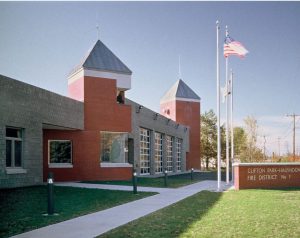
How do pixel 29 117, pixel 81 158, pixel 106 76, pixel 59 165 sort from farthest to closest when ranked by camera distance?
pixel 106 76
pixel 81 158
pixel 59 165
pixel 29 117

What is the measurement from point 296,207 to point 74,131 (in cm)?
1634

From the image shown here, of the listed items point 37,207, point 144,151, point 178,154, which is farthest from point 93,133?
point 178,154

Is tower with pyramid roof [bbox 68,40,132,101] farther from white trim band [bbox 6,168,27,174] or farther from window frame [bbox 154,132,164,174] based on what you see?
window frame [bbox 154,132,164,174]

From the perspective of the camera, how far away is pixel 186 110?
170 feet

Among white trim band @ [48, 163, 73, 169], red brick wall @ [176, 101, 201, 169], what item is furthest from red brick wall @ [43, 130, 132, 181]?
red brick wall @ [176, 101, 201, 169]

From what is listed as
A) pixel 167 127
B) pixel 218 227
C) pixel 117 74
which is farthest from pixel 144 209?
pixel 167 127

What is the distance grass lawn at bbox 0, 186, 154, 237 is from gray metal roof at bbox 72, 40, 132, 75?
38.2ft

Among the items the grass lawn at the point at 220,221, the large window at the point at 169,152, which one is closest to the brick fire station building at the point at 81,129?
the large window at the point at 169,152

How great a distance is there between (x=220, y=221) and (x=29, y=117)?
12.9m

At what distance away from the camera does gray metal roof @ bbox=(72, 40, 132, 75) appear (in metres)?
26.3

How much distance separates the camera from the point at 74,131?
2544 centimetres

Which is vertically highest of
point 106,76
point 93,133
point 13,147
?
point 106,76

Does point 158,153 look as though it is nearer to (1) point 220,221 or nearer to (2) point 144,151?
(2) point 144,151

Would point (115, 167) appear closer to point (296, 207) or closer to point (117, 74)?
point (117, 74)
